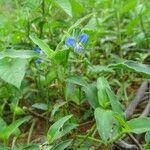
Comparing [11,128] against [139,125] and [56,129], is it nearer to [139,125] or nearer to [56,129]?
[56,129]

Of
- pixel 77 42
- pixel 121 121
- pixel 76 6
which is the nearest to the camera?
pixel 121 121

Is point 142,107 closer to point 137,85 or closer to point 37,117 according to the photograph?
point 137,85

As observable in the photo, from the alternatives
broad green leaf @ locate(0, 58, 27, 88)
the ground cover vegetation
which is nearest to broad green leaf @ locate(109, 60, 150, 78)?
the ground cover vegetation

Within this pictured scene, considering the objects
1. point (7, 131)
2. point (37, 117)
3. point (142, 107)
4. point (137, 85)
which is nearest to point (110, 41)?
point (137, 85)

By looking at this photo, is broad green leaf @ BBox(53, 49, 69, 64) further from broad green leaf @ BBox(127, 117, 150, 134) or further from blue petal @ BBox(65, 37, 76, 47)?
broad green leaf @ BBox(127, 117, 150, 134)

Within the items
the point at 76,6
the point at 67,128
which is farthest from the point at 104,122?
the point at 76,6

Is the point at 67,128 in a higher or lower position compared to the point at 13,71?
lower
